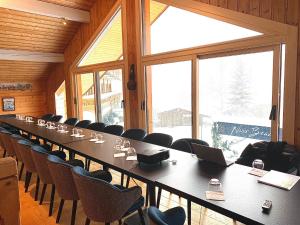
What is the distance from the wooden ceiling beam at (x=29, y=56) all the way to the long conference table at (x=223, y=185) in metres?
5.35

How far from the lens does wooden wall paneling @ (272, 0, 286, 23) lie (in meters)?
3.07

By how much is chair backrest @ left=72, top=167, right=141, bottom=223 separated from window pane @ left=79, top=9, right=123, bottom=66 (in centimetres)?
426

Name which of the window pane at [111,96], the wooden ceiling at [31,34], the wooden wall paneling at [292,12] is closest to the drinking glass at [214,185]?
the wooden wall paneling at [292,12]

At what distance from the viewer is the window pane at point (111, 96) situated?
5948 millimetres

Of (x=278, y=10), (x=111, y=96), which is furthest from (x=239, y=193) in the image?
(x=111, y=96)

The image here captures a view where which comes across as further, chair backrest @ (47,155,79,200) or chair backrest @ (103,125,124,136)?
chair backrest @ (103,125,124,136)

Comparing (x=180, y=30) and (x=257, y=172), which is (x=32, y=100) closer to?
(x=180, y=30)

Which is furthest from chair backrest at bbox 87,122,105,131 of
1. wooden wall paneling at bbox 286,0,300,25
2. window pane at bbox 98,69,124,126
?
wooden wall paneling at bbox 286,0,300,25

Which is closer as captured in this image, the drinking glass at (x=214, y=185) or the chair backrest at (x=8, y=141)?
the drinking glass at (x=214, y=185)

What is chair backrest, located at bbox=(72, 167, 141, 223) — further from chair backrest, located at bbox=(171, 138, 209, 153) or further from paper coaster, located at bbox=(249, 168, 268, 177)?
chair backrest, located at bbox=(171, 138, 209, 153)

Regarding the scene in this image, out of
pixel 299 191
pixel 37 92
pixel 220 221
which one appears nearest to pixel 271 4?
pixel 299 191

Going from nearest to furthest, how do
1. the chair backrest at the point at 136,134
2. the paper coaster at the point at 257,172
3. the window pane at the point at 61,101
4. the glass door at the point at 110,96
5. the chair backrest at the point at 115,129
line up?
the paper coaster at the point at 257,172, the chair backrest at the point at 136,134, the chair backrest at the point at 115,129, the glass door at the point at 110,96, the window pane at the point at 61,101

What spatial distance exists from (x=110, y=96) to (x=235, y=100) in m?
3.48

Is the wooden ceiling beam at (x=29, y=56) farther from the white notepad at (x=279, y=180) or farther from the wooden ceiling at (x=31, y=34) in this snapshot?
the white notepad at (x=279, y=180)
